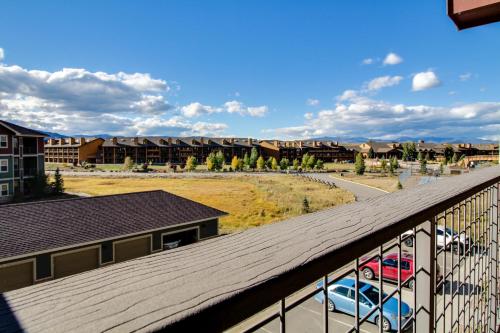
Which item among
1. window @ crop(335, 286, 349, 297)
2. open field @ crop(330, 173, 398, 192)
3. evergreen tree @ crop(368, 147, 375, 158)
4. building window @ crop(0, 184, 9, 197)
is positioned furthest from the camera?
evergreen tree @ crop(368, 147, 375, 158)

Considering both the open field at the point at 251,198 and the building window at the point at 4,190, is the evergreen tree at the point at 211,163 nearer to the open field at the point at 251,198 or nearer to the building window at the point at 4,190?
the open field at the point at 251,198

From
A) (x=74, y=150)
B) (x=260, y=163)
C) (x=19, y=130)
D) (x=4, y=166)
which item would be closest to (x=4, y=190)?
(x=4, y=166)

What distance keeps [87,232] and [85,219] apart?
3.73ft

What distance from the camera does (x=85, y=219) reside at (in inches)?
460

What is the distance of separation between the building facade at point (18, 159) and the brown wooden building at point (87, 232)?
56.5 ft

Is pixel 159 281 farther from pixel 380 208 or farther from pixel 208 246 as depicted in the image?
pixel 380 208

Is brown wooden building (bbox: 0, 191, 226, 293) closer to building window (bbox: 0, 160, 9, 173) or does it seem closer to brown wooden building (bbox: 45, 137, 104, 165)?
building window (bbox: 0, 160, 9, 173)

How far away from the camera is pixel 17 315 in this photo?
0.46 metres

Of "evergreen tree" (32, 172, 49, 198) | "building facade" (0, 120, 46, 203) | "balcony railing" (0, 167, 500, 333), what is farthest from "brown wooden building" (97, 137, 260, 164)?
"balcony railing" (0, 167, 500, 333)

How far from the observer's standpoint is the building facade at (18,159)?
2500 cm

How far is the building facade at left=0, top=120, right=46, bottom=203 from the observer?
25.0 meters

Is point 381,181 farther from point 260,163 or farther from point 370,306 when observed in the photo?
point 370,306

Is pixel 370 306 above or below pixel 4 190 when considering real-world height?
above

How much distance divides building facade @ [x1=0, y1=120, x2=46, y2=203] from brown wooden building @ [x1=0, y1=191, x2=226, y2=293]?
56.5ft
